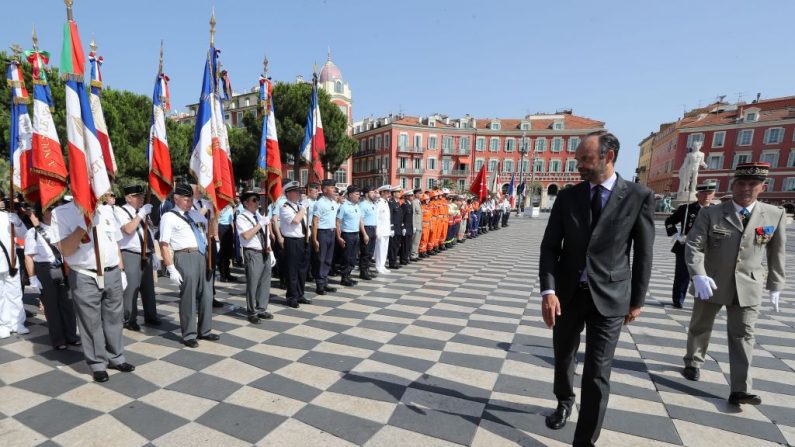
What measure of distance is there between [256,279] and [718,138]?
56005 millimetres

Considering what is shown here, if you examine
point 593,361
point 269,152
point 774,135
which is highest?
point 774,135

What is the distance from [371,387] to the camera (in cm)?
329

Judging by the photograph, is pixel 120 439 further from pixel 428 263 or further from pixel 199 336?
pixel 428 263

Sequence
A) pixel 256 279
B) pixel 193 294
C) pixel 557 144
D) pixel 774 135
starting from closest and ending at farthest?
pixel 193 294 < pixel 256 279 < pixel 774 135 < pixel 557 144

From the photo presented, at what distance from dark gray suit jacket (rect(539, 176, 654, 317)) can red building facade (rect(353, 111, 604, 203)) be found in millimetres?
47864

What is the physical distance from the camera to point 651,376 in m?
3.60

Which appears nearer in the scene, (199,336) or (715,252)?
(715,252)

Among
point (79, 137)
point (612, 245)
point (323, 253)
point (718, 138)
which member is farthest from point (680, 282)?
point (718, 138)

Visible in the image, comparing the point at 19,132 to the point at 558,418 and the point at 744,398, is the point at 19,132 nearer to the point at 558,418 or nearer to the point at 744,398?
the point at 558,418

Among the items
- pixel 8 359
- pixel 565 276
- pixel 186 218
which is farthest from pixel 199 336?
pixel 565 276

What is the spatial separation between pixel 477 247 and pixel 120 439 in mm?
12694

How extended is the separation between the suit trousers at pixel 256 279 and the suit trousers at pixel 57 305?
1.82 m

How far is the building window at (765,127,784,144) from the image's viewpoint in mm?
39969

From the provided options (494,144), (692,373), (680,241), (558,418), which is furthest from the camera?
(494,144)
